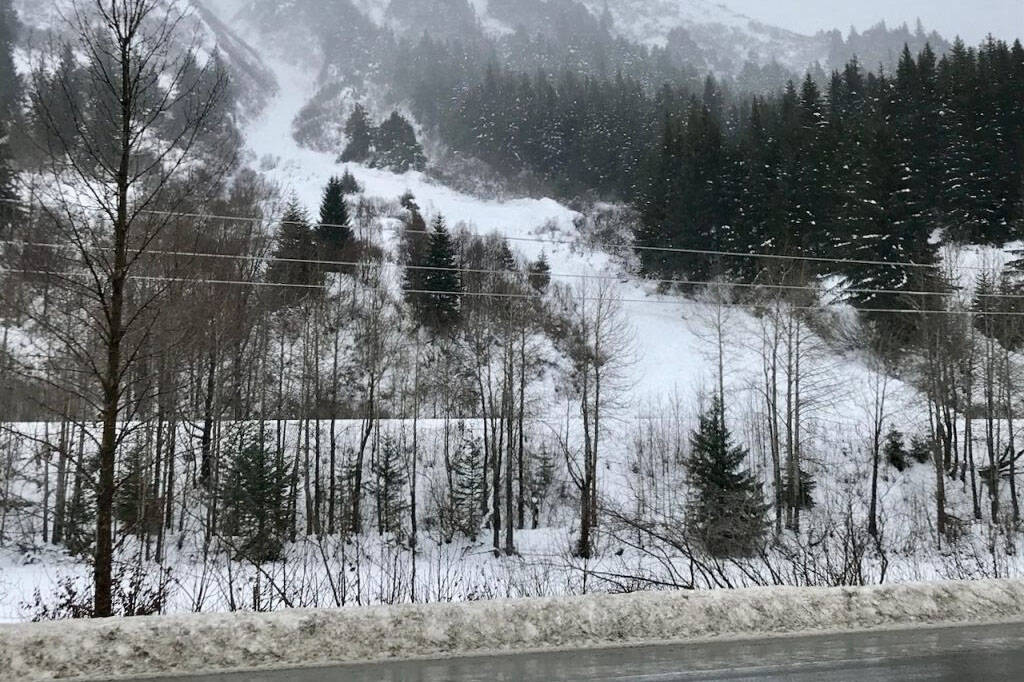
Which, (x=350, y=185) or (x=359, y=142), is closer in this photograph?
(x=350, y=185)

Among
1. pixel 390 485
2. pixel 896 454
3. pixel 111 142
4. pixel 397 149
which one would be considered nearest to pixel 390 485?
pixel 390 485

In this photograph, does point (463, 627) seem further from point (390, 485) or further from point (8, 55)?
point (8, 55)

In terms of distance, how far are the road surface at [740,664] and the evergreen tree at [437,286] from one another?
94.9 ft

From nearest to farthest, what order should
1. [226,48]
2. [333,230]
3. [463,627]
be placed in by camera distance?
[463,627] → [333,230] → [226,48]

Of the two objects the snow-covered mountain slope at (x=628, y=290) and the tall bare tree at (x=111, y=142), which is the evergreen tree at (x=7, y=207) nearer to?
the tall bare tree at (x=111, y=142)

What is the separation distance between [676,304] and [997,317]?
1731cm

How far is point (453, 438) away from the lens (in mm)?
26969

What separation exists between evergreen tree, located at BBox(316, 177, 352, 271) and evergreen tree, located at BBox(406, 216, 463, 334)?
4.25 meters

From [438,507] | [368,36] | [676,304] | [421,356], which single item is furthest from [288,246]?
[368,36]

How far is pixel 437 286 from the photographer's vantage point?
118 ft

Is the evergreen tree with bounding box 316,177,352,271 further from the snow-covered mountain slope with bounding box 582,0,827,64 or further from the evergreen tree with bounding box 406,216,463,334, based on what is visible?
the snow-covered mountain slope with bounding box 582,0,827,64

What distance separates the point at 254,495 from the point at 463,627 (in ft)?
56.6

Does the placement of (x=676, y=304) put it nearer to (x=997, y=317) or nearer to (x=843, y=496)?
(x=997, y=317)

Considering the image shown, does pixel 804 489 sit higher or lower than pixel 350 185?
lower
